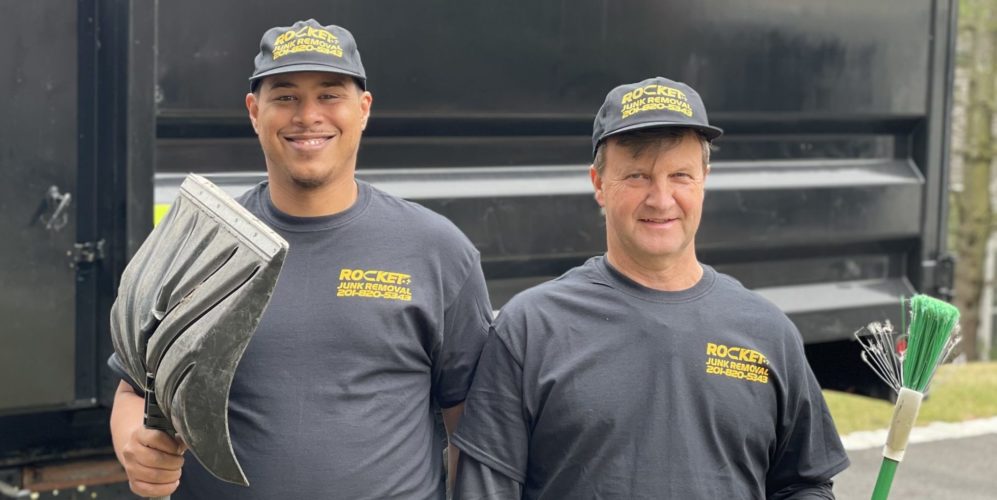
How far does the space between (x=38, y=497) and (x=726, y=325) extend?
1614 millimetres

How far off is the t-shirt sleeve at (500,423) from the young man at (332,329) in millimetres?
184

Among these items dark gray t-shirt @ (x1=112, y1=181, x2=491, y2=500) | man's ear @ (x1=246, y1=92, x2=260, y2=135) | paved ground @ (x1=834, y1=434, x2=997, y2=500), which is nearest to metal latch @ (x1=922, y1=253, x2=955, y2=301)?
paved ground @ (x1=834, y1=434, x2=997, y2=500)

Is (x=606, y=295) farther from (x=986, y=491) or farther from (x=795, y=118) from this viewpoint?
(x=986, y=491)

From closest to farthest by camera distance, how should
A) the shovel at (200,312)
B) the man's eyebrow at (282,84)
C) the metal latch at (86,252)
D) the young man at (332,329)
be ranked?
the shovel at (200,312) → the young man at (332,329) → the man's eyebrow at (282,84) → the metal latch at (86,252)

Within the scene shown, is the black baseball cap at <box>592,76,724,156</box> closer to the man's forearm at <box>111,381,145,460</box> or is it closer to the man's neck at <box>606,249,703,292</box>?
the man's neck at <box>606,249,703,292</box>

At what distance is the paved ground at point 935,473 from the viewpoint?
205 inches

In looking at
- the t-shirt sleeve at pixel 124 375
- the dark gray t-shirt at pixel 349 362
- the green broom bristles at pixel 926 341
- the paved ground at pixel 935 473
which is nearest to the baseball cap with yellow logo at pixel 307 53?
the dark gray t-shirt at pixel 349 362

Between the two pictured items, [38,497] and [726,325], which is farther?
[38,497]

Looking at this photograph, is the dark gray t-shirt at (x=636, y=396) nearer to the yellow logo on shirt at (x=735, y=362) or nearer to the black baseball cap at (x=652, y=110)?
the yellow logo on shirt at (x=735, y=362)

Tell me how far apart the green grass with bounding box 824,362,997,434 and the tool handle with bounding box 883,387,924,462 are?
4.06 meters

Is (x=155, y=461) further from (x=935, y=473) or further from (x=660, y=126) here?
(x=935, y=473)

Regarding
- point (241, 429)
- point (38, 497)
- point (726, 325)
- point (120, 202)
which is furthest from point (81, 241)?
point (726, 325)

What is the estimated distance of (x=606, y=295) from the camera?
2064mm

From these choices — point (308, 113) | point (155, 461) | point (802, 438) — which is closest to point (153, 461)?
point (155, 461)
